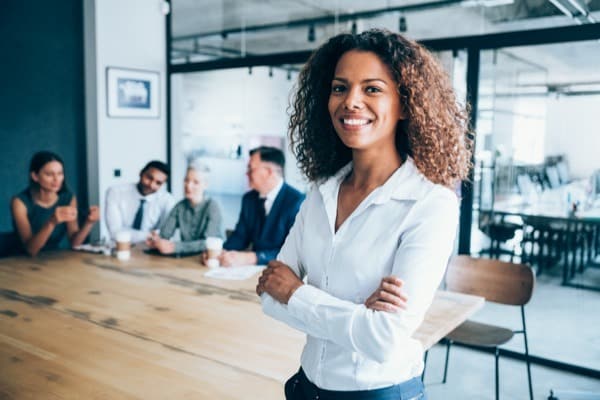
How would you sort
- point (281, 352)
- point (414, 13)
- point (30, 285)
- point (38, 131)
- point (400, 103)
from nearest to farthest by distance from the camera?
point (400, 103), point (281, 352), point (30, 285), point (414, 13), point (38, 131)

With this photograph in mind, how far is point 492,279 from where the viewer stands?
2846 mm

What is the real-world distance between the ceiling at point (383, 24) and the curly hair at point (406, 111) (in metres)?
2.47

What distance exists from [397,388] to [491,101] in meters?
3.15

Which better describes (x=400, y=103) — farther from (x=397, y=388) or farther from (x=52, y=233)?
(x=52, y=233)

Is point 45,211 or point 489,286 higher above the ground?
point 45,211

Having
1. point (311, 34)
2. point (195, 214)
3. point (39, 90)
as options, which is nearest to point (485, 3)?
point (311, 34)

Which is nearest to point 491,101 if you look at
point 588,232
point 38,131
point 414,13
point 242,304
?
point 414,13

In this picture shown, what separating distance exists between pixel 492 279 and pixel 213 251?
4.83 ft

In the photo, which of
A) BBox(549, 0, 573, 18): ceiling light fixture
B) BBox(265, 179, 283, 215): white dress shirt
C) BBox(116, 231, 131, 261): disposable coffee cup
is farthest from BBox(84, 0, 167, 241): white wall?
BBox(549, 0, 573, 18): ceiling light fixture

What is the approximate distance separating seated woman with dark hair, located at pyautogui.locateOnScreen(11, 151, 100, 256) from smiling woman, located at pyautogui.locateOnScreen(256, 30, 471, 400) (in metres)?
2.26

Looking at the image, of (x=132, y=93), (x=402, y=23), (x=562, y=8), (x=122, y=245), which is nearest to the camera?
(x=122, y=245)

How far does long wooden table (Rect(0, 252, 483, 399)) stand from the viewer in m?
1.46

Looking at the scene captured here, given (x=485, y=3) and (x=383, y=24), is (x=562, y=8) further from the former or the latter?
(x=383, y=24)

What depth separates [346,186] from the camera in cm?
124
